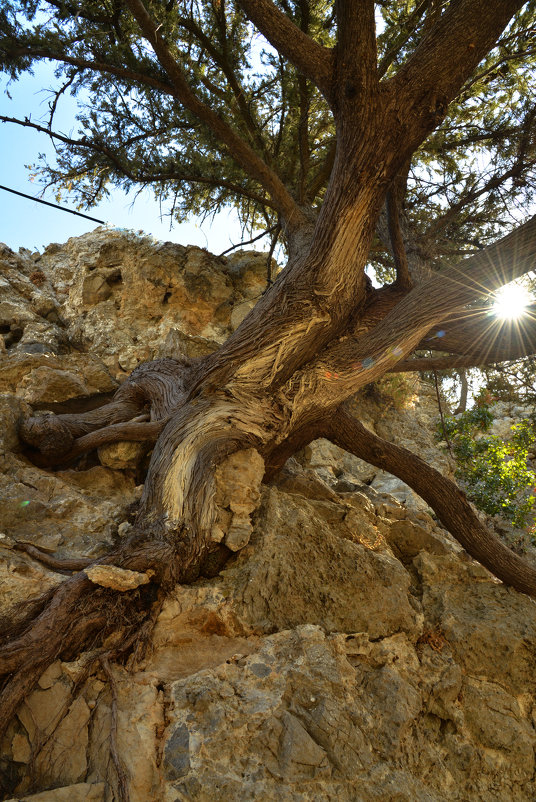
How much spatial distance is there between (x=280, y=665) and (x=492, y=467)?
4.52 meters

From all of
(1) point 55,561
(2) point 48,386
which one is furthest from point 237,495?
(2) point 48,386

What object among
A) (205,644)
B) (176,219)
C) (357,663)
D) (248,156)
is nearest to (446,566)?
(357,663)

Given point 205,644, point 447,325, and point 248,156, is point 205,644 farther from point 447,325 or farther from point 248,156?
point 248,156

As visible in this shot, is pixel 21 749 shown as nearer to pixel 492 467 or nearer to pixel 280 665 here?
pixel 280 665

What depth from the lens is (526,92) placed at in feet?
17.9

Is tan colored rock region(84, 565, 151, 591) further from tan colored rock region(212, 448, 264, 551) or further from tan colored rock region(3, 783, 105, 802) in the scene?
tan colored rock region(3, 783, 105, 802)

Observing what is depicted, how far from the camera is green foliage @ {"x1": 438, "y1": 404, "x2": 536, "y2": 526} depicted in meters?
5.63

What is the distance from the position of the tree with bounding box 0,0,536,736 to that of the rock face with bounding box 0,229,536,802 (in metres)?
0.18

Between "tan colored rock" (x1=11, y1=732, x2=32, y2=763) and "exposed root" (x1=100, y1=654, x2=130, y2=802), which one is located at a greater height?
"exposed root" (x1=100, y1=654, x2=130, y2=802)

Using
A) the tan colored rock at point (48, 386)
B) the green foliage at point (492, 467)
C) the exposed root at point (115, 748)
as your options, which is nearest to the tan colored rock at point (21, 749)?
the exposed root at point (115, 748)

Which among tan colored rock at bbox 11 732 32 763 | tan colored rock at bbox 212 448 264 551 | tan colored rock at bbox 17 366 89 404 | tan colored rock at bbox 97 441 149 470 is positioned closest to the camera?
tan colored rock at bbox 11 732 32 763

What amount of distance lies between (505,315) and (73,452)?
3.66 metres

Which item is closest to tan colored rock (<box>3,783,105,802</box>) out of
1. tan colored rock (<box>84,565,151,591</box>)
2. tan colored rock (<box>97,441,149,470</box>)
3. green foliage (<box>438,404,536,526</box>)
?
tan colored rock (<box>84,565,151,591</box>)

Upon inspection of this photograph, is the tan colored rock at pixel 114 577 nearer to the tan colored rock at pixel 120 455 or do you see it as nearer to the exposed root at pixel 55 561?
the exposed root at pixel 55 561
